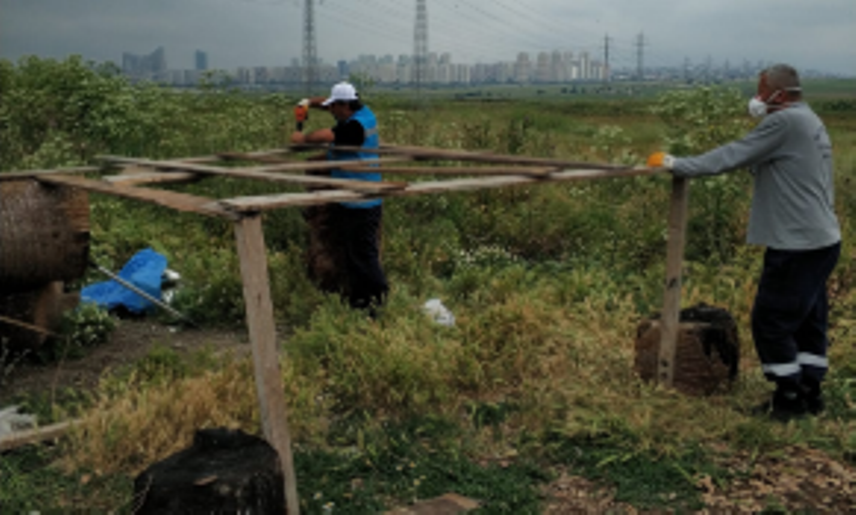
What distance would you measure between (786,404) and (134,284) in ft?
15.7

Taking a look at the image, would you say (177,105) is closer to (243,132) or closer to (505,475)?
(243,132)

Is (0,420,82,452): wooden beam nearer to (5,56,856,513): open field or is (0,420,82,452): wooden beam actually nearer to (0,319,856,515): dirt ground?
(5,56,856,513): open field

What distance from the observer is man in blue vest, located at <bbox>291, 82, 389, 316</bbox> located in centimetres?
659

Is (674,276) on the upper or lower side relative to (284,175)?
lower

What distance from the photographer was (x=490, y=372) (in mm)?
5707

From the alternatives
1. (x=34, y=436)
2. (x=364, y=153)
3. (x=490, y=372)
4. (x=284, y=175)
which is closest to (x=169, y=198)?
(x=284, y=175)

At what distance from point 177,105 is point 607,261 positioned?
21.2 feet

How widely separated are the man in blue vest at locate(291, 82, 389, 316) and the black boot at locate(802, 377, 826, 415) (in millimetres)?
2834

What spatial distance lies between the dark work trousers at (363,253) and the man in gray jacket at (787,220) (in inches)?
91.6

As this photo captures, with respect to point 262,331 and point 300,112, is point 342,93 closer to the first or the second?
point 300,112

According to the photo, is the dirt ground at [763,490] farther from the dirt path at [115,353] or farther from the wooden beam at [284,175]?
the wooden beam at [284,175]

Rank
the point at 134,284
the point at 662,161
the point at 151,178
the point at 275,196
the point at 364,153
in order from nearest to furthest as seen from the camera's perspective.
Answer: the point at 275,196
the point at 151,178
the point at 662,161
the point at 364,153
the point at 134,284

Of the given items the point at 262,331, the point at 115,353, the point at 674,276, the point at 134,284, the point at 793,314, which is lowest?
the point at 115,353

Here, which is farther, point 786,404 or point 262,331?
point 786,404
